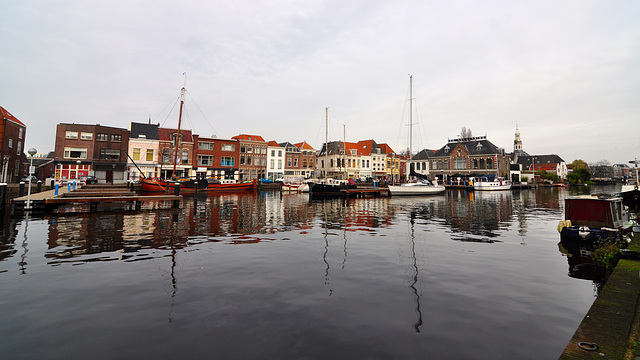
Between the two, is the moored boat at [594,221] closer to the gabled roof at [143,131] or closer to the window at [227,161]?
the window at [227,161]

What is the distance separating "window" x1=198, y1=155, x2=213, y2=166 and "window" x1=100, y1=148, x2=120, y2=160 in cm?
1374

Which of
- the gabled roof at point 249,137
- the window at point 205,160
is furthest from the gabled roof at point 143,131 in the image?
the gabled roof at point 249,137

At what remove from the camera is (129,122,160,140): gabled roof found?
2120 inches

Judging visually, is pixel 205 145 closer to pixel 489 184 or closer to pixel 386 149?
pixel 386 149

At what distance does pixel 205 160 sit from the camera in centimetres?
5959

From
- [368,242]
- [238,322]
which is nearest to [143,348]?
[238,322]

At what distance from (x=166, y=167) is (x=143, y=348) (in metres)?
57.7

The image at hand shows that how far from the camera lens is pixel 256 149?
6588 cm

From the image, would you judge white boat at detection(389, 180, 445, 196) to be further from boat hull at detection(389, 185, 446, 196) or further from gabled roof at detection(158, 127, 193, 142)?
gabled roof at detection(158, 127, 193, 142)

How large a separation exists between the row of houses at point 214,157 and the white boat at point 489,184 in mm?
6019

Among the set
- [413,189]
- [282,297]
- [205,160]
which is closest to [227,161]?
[205,160]

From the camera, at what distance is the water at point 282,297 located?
4.73 m

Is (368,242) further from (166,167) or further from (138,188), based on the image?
(166,167)

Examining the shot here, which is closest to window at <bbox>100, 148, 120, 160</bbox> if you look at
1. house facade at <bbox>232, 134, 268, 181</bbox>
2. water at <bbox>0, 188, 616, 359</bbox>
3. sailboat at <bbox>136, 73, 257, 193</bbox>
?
sailboat at <bbox>136, 73, 257, 193</bbox>
